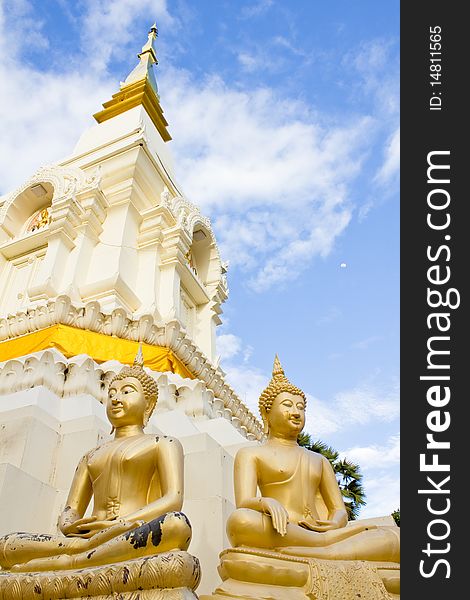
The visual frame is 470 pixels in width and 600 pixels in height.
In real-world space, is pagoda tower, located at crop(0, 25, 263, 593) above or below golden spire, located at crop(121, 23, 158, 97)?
below

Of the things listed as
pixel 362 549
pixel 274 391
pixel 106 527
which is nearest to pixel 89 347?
pixel 274 391

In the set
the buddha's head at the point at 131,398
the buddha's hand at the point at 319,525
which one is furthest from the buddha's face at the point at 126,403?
the buddha's hand at the point at 319,525

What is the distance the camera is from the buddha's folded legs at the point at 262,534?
3256mm

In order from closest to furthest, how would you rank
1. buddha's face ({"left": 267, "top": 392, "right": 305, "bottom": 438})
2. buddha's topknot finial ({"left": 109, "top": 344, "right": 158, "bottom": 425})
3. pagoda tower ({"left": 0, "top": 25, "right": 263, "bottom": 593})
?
buddha's face ({"left": 267, "top": 392, "right": 305, "bottom": 438})
buddha's topknot finial ({"left": 109, "top": 344, "right": 158, "bottom": 425})
pagoda tower ({"left": 0, "top": 25, "right": 263, "bottom": 593})

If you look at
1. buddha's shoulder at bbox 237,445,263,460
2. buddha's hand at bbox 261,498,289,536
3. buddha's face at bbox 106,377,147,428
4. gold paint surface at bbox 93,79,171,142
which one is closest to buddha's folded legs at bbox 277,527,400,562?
buddha's hand at bbox 261,498,289,536

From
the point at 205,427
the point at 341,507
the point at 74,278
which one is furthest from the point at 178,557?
the point at 74,278

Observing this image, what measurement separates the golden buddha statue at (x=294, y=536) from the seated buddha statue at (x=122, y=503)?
41 cm

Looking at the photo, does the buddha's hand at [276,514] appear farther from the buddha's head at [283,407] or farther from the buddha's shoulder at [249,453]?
the buddha's head at [283,407]

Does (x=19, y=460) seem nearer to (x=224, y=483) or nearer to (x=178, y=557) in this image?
(x=224, y=483)

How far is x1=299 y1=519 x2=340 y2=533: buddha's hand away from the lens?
3.56m

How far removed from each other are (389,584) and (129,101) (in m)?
13.8

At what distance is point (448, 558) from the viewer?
2586 mm

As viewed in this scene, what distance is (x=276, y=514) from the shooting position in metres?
3.29

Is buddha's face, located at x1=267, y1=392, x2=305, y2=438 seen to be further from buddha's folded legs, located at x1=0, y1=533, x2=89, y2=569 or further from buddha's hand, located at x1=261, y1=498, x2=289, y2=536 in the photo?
buddha's folded legs, located at x1=0, y1=533, x2=89, y2=569
